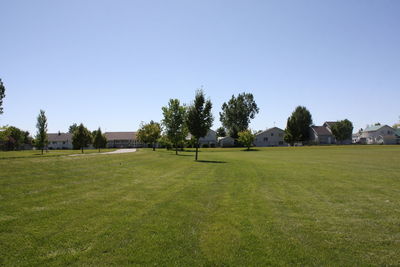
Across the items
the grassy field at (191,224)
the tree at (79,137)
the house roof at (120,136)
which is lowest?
the grassy field at (191,224)

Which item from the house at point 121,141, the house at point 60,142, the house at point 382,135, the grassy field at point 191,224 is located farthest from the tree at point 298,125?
the house at point 60,142

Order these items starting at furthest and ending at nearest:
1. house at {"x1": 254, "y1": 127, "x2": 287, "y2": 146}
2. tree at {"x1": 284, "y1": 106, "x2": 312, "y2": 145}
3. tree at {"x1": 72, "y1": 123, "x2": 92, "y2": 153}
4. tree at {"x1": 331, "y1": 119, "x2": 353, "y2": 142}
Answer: house at {"x1": 254, "y1": 127, "x2": 287, "y2": 146} < tree at {"x1": 331, "y1": 119, "x2": 353, "y2": 142} < tree at {"x1": 284, "y1": 106, "x2": 312, "y2": 145} < tree at {"x1": 72, "y1": 123, "x2": 92, "y2": 153}

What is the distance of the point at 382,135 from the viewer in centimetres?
9881

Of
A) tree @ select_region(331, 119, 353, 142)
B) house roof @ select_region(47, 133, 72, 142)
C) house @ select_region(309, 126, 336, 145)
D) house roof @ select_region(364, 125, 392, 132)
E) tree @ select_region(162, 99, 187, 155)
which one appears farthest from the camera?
house roof @ select_region(47, 133, 72, 142)

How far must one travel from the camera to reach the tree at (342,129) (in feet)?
300

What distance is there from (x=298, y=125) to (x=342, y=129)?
19.3 m

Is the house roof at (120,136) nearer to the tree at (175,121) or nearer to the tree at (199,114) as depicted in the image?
the tree at (175,121)

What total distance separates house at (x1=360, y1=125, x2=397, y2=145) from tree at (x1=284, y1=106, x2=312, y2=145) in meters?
32.5

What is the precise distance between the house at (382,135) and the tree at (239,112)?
48.5 m

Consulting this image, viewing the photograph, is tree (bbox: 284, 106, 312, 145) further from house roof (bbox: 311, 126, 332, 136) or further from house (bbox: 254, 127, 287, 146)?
house (bbox: 254, 127, 287, 146)

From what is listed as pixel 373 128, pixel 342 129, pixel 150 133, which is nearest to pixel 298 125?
pixel 342 129

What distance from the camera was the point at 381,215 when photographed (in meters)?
7.72

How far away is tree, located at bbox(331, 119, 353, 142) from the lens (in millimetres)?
91375

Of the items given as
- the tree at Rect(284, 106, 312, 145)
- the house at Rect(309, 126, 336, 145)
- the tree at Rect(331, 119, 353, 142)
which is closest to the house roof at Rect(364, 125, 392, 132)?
the tree at Rect(331, 119, 353, 142)
